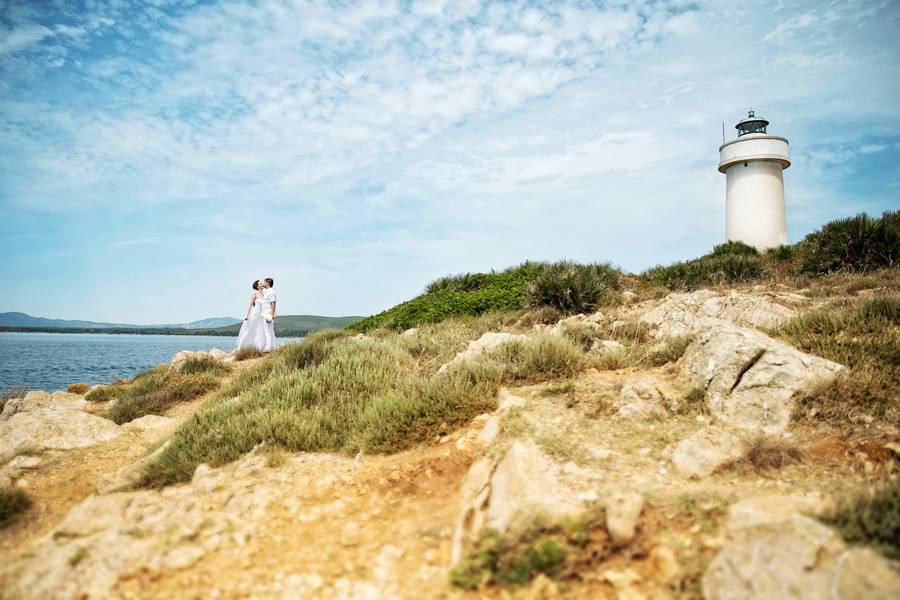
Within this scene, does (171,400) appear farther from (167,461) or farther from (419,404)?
(419,404)

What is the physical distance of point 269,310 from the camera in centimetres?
1631

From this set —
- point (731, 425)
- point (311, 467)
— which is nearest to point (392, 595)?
point (311, 467)

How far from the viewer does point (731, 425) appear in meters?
4.46

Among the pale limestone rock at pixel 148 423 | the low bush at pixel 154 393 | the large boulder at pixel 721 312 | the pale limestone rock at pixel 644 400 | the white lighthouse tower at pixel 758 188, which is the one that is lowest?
the pale limestone rock at pixel 148 423

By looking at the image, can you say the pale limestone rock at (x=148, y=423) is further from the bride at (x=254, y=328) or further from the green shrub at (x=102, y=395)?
the bride at (x=254, y=328)

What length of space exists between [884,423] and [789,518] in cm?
227

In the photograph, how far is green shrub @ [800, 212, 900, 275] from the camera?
11.5 m

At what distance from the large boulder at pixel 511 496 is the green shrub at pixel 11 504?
4.16 m

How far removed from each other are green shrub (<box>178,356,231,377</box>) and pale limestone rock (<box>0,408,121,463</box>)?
4831mm

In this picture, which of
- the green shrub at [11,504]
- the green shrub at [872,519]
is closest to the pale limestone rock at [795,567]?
the green shrub at [872,519]

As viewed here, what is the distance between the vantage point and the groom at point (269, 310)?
16234mm

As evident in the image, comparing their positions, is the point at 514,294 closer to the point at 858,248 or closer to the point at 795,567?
the point at 858,248

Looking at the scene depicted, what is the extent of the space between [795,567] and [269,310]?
15791 mm

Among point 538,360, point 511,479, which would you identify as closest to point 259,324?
point 538,360
